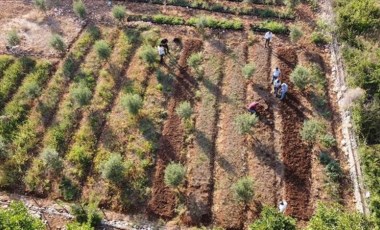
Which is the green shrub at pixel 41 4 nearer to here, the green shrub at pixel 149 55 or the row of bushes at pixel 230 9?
the row of bushes at pixel 230 9

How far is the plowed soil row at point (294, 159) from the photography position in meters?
15.2

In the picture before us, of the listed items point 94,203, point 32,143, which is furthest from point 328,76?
point 32,143

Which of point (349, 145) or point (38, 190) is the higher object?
point (349, 145)

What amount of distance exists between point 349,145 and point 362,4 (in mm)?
9031

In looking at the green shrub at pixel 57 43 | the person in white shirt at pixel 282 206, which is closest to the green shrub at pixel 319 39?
the person in white shirt at pixel 282 206

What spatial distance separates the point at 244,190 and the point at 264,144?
3.18 metres

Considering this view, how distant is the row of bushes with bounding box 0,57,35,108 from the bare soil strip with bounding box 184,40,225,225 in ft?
29.2

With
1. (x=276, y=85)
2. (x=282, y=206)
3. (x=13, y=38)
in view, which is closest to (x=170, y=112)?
(x=276, y=85)

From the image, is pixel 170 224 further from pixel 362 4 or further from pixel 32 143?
pixel 362 4

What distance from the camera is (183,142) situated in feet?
56.9

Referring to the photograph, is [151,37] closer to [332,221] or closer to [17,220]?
[17,220]

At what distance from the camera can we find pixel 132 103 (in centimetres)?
1755

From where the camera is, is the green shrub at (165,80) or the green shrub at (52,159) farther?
the green shrub at (165,80)

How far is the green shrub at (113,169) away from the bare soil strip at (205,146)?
2.71m
